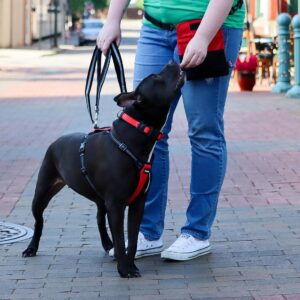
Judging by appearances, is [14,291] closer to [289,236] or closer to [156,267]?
[156,267]

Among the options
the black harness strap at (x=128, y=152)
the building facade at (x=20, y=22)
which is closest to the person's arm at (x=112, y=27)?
the black harness strap at (x=128, y=152)

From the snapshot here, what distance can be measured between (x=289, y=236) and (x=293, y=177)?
261 cm

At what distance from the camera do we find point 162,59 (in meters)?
5.62

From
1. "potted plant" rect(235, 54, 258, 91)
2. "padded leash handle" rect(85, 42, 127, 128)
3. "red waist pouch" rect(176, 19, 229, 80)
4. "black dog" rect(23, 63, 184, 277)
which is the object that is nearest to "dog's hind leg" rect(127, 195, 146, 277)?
"black dog" rect(23, 63, 184, 277)

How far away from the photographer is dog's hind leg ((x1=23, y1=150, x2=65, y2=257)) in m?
5.73

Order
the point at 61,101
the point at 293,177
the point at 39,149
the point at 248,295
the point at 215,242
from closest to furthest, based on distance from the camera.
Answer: the point at 248,295 < the point at 215,242 < the point at 293,177 < the point at 39,149 < the point at 61,101

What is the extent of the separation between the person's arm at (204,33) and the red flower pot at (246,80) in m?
14.2

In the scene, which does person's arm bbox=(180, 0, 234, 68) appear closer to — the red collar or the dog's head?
the dog's head

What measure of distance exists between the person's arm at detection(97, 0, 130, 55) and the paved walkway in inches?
49.5

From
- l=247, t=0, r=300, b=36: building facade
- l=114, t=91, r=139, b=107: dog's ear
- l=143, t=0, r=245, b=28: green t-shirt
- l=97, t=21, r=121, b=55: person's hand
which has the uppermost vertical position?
l=247, t=0, r=300, b=36: building facade

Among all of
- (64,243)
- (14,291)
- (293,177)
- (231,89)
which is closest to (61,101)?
(231,89)

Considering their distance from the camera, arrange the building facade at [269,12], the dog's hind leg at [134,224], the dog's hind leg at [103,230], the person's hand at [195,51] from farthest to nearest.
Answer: the building facade at [269,12] → the dog's hind leg at [103,230] → the dog's hind leg at [134,224] → the person's hand at [195,51]

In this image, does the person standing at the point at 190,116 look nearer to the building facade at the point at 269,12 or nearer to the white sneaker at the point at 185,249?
the white sneaker at the point at 185,249

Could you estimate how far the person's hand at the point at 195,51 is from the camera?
205 inches
